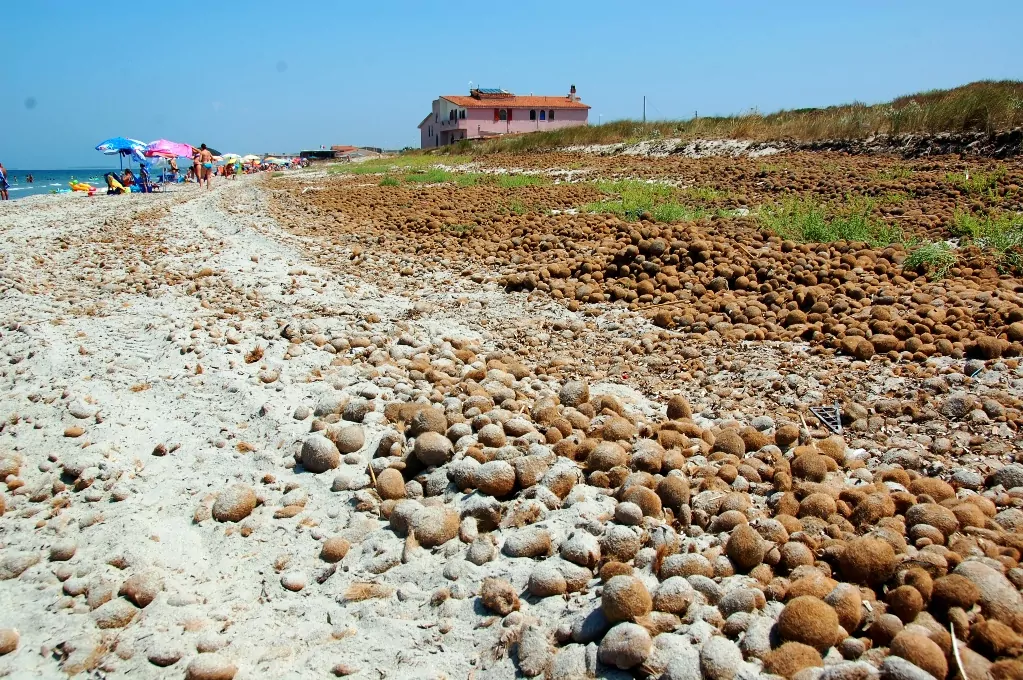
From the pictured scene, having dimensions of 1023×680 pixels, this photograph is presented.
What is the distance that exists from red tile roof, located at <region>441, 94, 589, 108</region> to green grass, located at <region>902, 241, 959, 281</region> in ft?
146

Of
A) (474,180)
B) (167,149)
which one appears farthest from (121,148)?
(474,180)

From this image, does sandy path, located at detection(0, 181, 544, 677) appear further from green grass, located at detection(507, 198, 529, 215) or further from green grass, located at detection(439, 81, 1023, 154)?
green grass, located at detection(439, 81, 1023, 154)

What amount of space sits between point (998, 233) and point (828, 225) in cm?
145

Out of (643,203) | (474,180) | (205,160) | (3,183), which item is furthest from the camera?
(205,160)

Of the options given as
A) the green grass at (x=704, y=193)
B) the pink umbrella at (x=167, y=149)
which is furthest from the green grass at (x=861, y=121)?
the pink umbrella at (x=167, y=149)

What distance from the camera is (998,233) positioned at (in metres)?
6.19

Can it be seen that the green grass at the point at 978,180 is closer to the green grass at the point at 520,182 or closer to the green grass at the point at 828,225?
the green grass at the point at 828,225

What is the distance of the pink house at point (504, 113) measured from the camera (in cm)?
4744

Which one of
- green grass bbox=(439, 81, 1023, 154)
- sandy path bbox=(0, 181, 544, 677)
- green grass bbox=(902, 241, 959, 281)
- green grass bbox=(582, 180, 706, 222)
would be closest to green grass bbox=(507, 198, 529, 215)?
green grass bbox=(582, 180, 706, 222)

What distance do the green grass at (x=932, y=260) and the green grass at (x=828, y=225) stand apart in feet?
1.78

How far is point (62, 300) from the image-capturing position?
5887 millimetres

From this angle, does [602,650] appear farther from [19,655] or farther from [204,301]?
[204,301]

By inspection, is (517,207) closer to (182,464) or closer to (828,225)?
(828,225)

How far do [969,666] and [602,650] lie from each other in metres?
0.96
